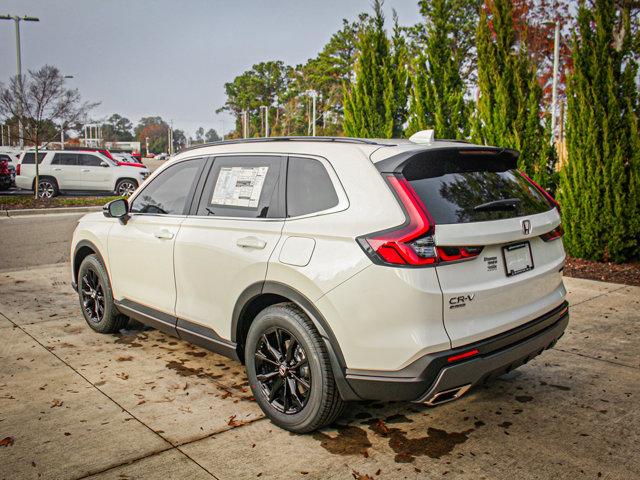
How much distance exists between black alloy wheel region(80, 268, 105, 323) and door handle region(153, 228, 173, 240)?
128cm

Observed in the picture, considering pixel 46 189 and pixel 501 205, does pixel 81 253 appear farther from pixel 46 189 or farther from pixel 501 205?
pixel 46 189

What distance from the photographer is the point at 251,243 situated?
3562mm

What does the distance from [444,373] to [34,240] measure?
428 inches

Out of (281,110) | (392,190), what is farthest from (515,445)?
(281,110)

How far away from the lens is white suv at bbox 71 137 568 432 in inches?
113

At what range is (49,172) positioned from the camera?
68.1 ft

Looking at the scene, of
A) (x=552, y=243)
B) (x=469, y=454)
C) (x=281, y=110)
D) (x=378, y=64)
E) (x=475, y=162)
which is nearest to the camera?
(x=469, y=454)

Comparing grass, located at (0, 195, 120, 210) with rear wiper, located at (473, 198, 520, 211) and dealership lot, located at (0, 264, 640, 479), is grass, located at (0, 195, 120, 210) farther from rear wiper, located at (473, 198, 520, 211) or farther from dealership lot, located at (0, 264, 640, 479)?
rear wiper, located at (473, 198, 520, 211)

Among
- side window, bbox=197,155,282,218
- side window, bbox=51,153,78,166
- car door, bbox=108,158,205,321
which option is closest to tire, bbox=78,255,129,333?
car door, bbox=108,158,205,321

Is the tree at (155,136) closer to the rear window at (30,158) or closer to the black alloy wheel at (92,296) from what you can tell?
the rear window at (30,158)

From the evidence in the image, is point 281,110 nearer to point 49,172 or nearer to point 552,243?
point 49,172

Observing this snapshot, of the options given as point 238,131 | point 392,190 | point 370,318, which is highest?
point 238,131

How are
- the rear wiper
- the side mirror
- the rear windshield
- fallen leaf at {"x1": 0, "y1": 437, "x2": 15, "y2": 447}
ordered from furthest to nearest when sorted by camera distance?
the side mirror → fallen leaf at {"x1": 0, "y1": 437, "x2": 15, "y2": 447} → the rear wiper → the rear windshield

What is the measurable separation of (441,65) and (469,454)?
10.3 meters
